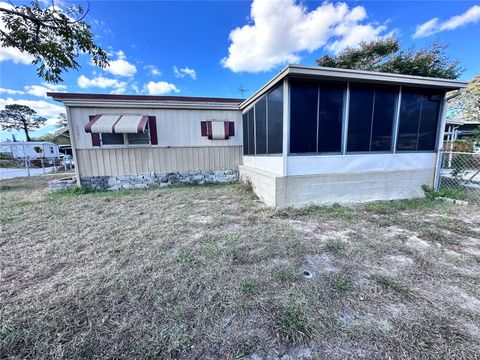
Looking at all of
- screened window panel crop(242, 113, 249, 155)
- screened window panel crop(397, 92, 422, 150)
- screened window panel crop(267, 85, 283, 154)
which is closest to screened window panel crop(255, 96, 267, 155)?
screened window panel crop(267, 85, 283, 154)

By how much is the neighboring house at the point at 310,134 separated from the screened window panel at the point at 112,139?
0.03m

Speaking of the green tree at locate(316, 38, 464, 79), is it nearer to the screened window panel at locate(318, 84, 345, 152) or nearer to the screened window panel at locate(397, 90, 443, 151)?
the screened window panel at locate(397, 90, 443, 151)

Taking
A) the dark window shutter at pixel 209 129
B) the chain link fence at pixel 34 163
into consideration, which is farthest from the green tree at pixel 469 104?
the chain link fence at pixel 34 163

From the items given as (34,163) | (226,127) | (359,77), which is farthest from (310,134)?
(34,163)

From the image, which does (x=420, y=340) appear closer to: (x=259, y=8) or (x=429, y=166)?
(x=429, y=166)

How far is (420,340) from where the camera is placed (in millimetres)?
1333

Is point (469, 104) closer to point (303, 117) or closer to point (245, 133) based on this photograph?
point (245, 133)

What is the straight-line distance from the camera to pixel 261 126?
5.38 m

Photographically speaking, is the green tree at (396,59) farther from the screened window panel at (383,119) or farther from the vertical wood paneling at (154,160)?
the vertical wood paneling at (154,160)

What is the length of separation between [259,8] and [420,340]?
323 inches

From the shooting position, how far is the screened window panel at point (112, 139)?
6.35 metres

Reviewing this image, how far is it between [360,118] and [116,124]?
261 inches

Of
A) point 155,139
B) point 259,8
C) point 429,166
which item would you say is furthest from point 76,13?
point 429,166

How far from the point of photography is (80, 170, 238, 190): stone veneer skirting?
6484mm
